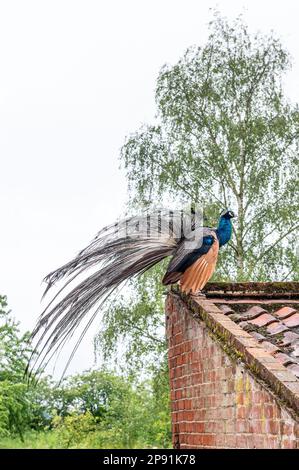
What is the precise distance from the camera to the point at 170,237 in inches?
217

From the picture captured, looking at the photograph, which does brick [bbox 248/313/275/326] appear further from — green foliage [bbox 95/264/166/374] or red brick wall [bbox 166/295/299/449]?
green foliage [bbox 95/264/166/374]

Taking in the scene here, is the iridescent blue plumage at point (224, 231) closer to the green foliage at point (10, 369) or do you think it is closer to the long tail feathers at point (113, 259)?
the long tail feathers at point (113, 259)

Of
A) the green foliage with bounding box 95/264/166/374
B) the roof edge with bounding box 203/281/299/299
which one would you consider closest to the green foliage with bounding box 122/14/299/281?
the green foliage with bounding box 95/264/166/374

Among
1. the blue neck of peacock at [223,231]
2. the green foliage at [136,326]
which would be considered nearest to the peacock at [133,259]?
the blue neck of peacock at [223,231]

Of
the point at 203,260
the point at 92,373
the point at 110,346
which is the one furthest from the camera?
the point at 92,373

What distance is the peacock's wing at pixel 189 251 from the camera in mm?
5254

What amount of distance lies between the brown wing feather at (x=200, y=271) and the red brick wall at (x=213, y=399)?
6.6 inches

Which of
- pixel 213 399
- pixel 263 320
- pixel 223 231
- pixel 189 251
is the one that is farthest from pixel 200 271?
pixel 213 399

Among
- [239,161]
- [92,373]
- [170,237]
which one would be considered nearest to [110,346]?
[239,161]

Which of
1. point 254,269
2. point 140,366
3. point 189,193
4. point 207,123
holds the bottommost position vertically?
point 140,366

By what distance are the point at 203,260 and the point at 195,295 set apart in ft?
0.79

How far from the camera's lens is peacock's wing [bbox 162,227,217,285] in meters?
5.25

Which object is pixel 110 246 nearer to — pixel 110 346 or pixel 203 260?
pixel 203 260

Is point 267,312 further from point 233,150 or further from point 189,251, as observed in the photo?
point 233,150
